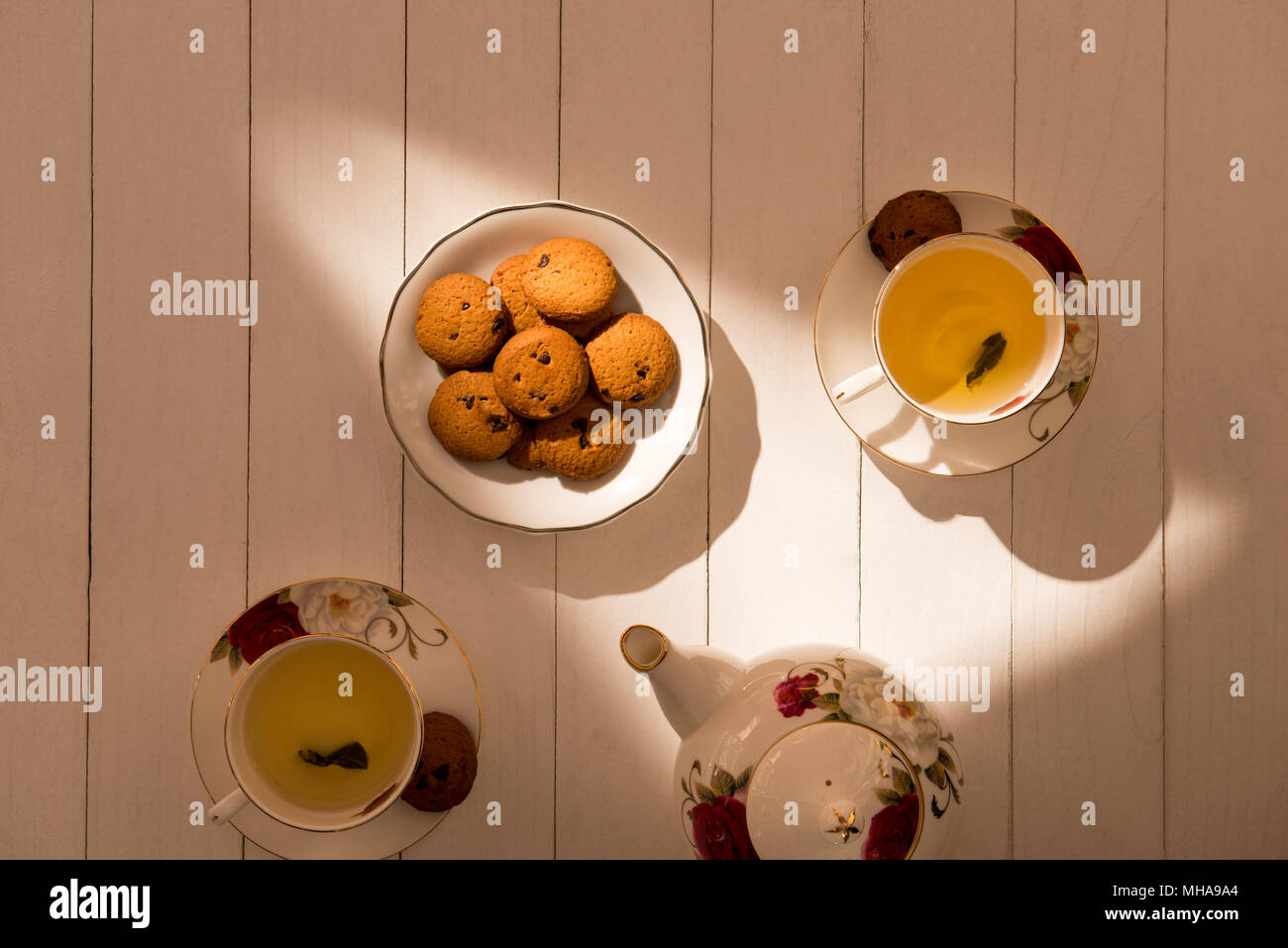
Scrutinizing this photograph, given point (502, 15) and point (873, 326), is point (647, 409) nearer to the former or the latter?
A: point (873, 326)

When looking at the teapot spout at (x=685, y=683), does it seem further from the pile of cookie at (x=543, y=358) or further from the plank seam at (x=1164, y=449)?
the plank seam at (x=1164, y=449)

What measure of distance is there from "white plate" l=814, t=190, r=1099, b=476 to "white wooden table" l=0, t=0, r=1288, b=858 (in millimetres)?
53

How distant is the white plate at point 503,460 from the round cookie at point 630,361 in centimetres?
3

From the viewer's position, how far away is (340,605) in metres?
1.02

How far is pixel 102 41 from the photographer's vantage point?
108 centimetres

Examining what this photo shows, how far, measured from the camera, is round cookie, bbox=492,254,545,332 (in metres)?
1.00

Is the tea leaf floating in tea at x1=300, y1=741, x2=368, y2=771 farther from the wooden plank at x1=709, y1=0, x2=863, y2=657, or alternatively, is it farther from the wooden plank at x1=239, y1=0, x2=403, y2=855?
the wooden plank at x1=709, y1=0, x2=863, y2=657

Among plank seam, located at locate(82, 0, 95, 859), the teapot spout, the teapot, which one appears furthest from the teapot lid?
plank seam, located at locate(82, 0, 95, 859)

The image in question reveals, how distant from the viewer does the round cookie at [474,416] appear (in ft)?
3.23

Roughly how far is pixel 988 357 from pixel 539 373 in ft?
1.47

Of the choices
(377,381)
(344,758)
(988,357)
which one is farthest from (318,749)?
(988,357)

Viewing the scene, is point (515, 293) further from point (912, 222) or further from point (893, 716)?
point (893, 716)
